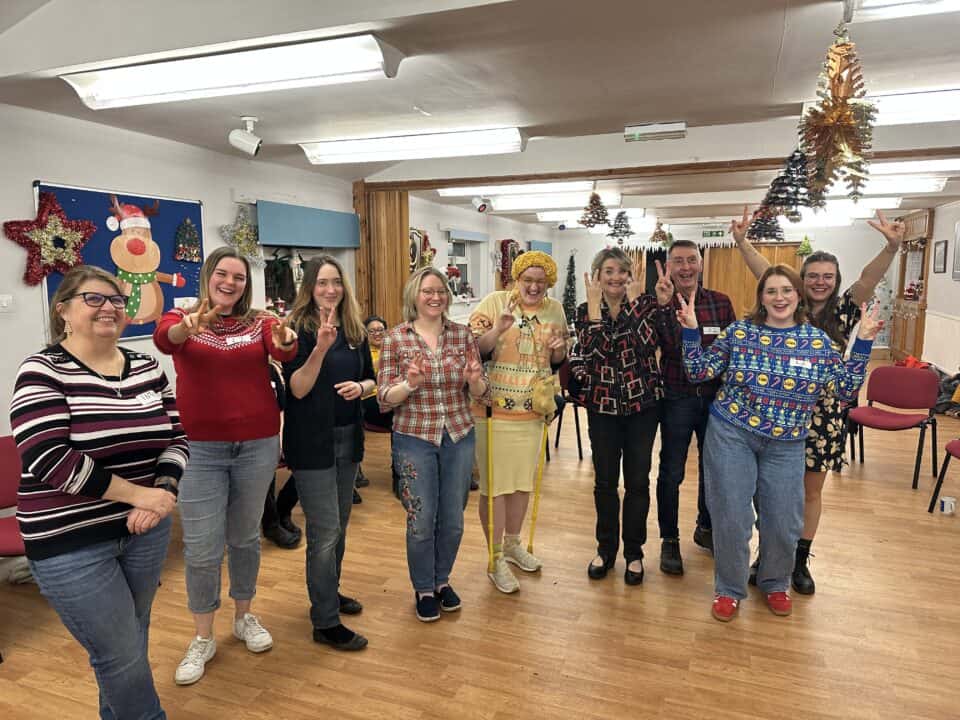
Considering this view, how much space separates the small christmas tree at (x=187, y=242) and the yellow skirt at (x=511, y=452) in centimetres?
279

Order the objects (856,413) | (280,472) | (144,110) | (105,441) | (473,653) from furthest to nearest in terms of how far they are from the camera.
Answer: (856,413)
(280,472)
(144,110)
(473,653)
(105,441)

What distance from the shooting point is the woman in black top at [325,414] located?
2.34 metres

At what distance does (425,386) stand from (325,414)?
0.43 metres

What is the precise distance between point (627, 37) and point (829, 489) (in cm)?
343

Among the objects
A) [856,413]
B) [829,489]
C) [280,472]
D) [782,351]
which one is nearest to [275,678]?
[280,472]

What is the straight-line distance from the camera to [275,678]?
94.7 inches

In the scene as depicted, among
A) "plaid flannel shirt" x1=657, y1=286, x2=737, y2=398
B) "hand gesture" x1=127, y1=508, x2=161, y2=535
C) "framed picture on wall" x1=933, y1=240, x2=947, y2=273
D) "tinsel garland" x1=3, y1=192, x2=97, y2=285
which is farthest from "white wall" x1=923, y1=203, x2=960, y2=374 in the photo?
"tinsel garland" x1=3, y1=192, x2=97, y2=285

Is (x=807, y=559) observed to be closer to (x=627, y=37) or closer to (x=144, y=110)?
(x=627, y=37)

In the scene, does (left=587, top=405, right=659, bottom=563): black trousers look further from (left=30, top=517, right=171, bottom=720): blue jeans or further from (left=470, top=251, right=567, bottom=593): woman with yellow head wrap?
(left=30, top=517, right=171, bottom=720): blue jeans

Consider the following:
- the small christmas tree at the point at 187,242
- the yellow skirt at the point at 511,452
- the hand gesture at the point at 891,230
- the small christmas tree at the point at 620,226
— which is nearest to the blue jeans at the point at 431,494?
the yellow skirt at the point at 511,452

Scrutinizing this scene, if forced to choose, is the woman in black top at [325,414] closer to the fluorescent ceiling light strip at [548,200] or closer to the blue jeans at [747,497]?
the blue jeans at [747,497]

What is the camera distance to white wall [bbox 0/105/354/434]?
135 inches

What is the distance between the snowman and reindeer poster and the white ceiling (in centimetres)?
47

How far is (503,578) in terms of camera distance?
3.05 meters
